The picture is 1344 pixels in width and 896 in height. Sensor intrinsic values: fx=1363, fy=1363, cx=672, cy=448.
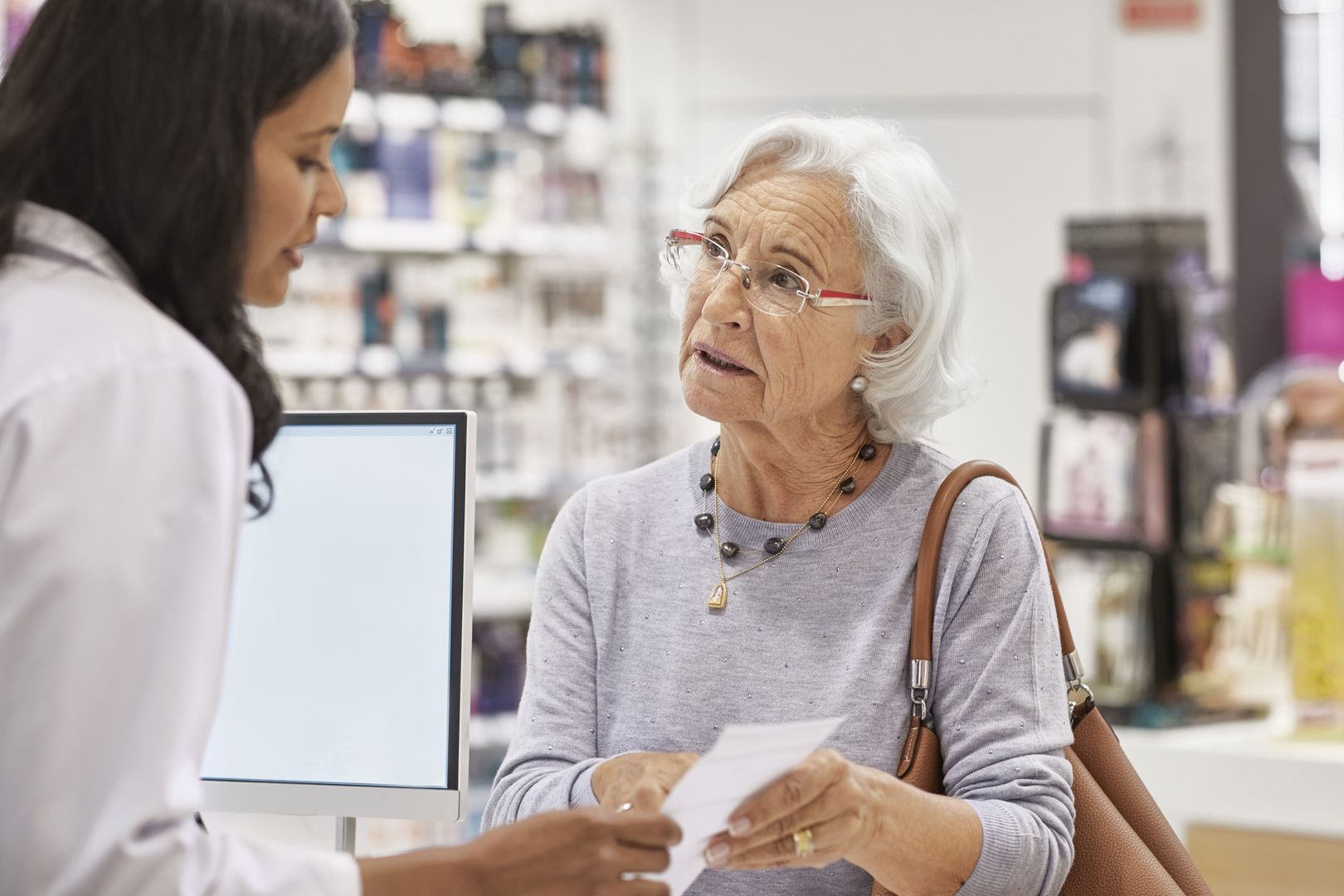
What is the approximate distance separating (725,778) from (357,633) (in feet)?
1.89

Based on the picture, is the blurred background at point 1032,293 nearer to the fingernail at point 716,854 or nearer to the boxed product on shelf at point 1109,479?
the boxed product on shelf at point 1109,479

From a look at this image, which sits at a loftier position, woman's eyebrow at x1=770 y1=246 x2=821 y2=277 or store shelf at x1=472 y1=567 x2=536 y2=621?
woman's eyebrow at x1=770 y1=246 x2=821 y2=277

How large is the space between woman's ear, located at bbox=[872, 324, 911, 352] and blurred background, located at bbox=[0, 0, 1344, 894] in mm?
343

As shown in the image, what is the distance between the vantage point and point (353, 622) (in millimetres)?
1559

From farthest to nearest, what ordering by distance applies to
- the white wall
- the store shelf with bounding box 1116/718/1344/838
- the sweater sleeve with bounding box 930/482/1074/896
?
the white wall, the store shelf with bounding box 1116/718/1344/838, the sweater sleeve with bounding box 930/482/1074/896

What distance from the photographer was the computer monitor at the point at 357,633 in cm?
154

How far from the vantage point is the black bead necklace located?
1.76 metres

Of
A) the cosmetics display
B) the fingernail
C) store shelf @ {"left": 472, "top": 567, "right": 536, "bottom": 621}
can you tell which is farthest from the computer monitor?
store shelf @ {"left": 472, "top": 567, "right": 536, "bottom": 621}

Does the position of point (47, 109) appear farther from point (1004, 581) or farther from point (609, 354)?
point (609, 354)

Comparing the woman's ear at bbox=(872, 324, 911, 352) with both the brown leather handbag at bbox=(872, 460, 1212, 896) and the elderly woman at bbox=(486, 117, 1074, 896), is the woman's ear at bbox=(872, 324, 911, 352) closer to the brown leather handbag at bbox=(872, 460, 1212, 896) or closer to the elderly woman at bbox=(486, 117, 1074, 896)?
the elderly woman at bbox=(486, 117, 1074, 896)

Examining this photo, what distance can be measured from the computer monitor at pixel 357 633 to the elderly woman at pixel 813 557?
196 mm

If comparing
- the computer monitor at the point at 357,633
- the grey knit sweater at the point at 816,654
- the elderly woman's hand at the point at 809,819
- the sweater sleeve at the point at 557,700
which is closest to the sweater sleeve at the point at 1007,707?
the grey knit sweater at the point at 816,654

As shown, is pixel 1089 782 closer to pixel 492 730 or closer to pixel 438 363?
pixel 492 730

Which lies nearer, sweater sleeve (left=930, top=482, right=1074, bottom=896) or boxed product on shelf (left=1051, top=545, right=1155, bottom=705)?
sweater sleeve (left=930, top=482, right=1074, bottom=896)
